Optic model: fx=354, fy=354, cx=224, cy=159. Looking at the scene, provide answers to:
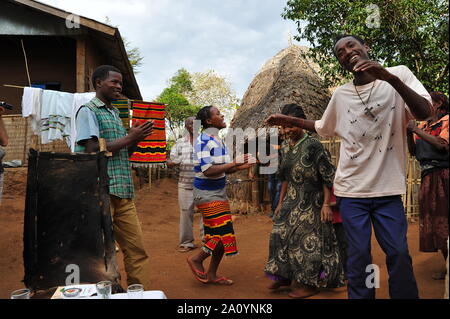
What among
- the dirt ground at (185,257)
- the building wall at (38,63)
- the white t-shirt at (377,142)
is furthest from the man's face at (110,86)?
the building wall at (38,63)

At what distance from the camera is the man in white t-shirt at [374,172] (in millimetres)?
1937

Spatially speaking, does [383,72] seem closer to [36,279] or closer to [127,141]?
[127,141]

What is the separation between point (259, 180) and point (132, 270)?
5.95 meters

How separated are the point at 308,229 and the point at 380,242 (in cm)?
124

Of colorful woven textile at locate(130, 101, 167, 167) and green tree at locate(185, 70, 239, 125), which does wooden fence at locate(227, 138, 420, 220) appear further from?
green tree at locate(185, 70, 239, 125)

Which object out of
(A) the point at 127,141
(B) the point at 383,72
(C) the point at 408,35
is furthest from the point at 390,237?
(C) the point at 408,35

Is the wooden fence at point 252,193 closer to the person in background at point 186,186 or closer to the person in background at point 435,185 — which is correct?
the person in background at point 186,186

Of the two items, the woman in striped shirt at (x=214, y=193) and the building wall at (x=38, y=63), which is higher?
the building wall at (x=38, y=63)

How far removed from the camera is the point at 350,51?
2117 mm

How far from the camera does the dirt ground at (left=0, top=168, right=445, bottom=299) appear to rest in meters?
3.44

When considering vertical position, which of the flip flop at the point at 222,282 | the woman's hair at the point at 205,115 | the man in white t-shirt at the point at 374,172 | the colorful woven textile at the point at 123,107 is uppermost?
the colorful woven textile at the point at 123,107

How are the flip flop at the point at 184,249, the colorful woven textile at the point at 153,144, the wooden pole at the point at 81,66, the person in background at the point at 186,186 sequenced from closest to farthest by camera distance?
the flip flop at the point at 184,249 → the person in background at the point at 186,186 → the colorful woven textile at the point at 153,144 → the wooden pole at the point at 81,66

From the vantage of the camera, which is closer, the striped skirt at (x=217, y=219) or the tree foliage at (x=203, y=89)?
the striped skirt at (x=217, y=219)

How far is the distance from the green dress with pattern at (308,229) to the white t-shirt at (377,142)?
1.08 m
